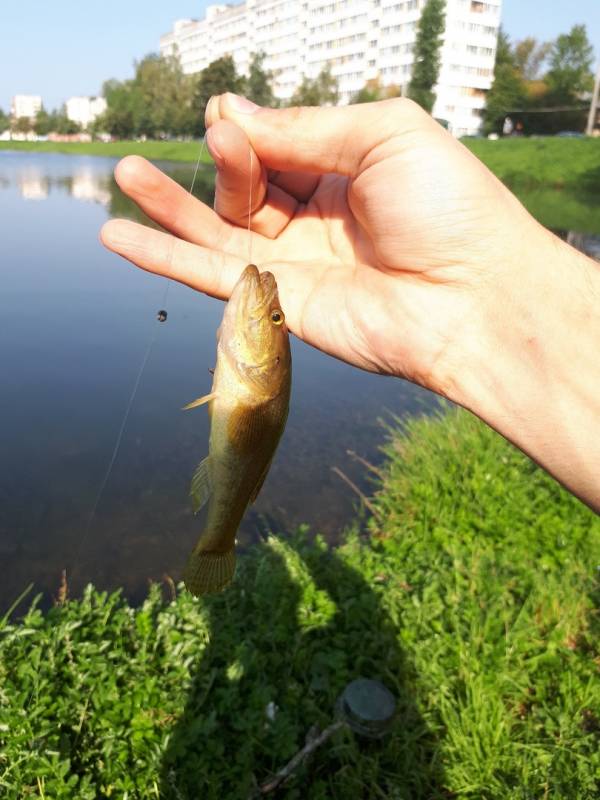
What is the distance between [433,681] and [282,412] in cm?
246

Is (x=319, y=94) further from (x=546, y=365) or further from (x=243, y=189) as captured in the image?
(x=546, y=365)

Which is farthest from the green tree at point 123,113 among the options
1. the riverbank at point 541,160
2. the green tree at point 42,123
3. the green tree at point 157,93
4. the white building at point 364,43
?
the green tree at point 42,123

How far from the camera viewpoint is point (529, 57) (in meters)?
73.2

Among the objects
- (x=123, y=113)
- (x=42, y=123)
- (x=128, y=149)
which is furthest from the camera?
(x=42, y=123)

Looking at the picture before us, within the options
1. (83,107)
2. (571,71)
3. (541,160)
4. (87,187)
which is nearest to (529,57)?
(571,71)

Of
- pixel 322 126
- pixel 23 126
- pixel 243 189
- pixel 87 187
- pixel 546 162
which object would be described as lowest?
pixel 87 187

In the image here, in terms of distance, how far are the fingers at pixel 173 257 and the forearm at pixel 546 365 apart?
125 cm

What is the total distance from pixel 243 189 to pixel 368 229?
624 millimetres

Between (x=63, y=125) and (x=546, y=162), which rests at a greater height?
(x=63, y=125)

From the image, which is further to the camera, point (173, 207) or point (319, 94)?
point (319, 94)

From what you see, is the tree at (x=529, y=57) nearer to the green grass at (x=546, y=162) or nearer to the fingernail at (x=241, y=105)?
the green grass at (x=546, y=162)

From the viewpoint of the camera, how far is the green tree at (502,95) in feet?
220

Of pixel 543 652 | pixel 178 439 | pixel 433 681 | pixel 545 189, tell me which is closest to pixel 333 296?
pixel 433 681

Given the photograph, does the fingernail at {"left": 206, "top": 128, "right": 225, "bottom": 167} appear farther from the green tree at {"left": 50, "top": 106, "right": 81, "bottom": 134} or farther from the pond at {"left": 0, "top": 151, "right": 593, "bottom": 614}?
the green tree at {"left": 50, "top": 106, "right": 81, "bottom": 134}
